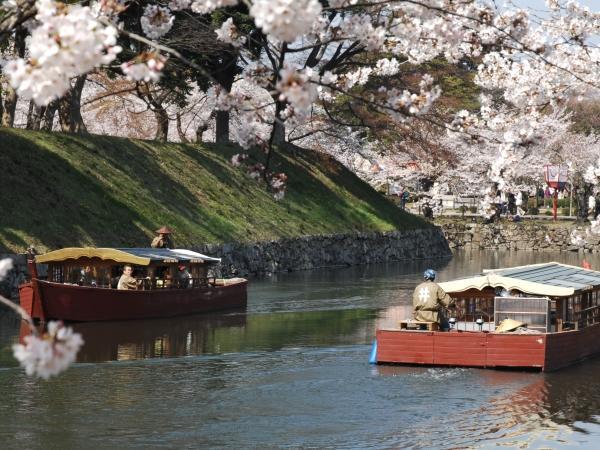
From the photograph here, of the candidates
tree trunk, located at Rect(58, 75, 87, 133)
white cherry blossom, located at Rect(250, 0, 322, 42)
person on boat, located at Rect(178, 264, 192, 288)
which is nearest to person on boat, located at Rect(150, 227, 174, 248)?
person on boat, located at Rect(178, 264, 192, 288)

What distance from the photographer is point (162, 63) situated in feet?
25.2

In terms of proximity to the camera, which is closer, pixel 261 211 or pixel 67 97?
pixel 67 97

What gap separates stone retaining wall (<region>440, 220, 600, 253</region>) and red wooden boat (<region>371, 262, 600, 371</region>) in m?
50.4

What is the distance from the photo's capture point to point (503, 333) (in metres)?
22.1

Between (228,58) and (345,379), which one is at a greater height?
(228,58)

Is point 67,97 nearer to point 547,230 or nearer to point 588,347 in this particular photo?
point 588,347

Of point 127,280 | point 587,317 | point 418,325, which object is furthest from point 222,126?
point 418,325

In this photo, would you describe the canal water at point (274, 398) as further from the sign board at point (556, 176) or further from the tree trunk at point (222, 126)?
the sign board at point (556, 176)

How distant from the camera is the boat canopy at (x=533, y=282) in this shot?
23.0 metres

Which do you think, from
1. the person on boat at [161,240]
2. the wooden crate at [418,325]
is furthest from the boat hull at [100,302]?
the wooden crate at [418,325]

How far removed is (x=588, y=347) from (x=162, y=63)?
18487 millimetres

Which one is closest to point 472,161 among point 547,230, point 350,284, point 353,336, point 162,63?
point 547,230

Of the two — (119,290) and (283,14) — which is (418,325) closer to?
(119,290)

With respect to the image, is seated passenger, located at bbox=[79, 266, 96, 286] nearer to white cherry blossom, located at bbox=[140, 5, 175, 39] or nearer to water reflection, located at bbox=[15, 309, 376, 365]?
water reflection, located at bbox=[15, 309, 376, 365]
